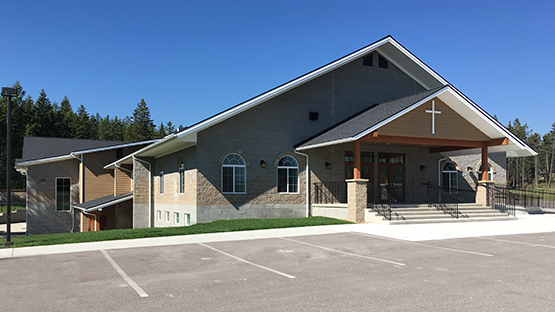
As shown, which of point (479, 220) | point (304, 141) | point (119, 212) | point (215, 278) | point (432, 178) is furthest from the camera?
point (119, 212)

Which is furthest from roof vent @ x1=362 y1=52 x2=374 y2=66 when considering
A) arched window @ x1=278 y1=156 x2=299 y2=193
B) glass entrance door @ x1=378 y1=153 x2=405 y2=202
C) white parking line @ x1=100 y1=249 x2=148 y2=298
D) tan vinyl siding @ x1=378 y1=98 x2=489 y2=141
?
white parking line @ x1=100 y1=249 x2=148 y2=298

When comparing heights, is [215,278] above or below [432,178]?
below

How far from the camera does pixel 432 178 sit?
24.4m

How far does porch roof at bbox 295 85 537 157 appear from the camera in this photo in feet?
61.1

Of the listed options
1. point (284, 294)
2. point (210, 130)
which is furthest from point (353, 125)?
point (284, 294)

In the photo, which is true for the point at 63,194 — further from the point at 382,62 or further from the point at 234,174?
the point at 382,62

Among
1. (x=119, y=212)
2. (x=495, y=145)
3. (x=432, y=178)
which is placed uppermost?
(x=495, y=145)

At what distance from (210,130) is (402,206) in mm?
8793

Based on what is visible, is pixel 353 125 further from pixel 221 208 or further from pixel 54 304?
pixel 54 304

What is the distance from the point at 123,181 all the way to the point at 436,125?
19651 millimetres

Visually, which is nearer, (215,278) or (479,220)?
(215,278)

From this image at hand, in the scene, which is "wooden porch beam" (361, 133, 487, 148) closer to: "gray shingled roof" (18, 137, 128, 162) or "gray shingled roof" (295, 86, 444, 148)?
"gray shingled roof" (295, 86, 444, 148)

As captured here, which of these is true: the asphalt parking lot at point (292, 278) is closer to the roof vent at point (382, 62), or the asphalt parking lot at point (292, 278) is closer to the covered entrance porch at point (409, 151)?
the covered entrance porch at point (409, 151)

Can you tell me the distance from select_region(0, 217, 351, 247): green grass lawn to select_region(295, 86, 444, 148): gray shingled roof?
3492 mm
